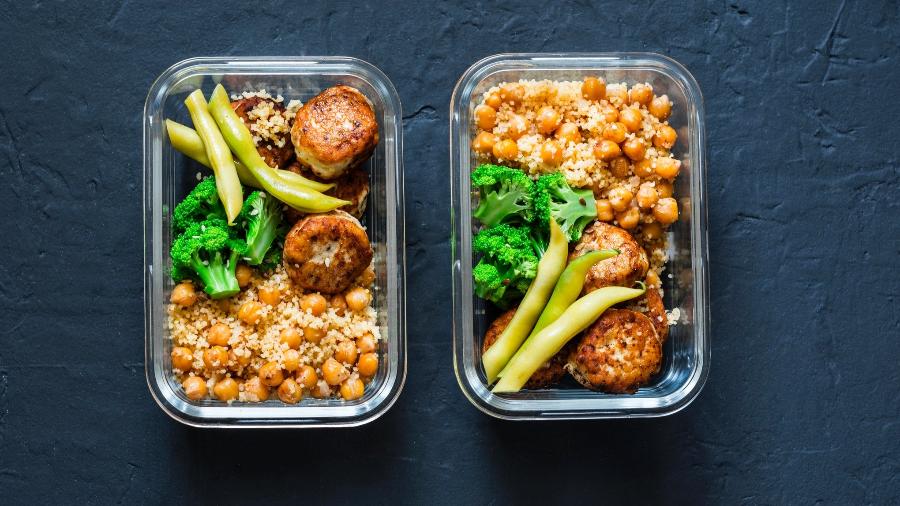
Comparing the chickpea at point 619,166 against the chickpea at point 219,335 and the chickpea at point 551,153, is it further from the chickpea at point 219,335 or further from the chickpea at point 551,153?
the chickpea at point 219,335

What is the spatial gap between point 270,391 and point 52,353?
0.84 m

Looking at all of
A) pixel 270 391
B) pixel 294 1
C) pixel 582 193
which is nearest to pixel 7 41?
pixel 294 1

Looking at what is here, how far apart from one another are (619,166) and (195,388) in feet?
4.93

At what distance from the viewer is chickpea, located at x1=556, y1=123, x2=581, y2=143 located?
2.65 meters

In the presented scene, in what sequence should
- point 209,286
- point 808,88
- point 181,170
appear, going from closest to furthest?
point 209,286 < point 181,170 < point 808,88

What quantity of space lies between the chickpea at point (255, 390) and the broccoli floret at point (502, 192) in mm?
859

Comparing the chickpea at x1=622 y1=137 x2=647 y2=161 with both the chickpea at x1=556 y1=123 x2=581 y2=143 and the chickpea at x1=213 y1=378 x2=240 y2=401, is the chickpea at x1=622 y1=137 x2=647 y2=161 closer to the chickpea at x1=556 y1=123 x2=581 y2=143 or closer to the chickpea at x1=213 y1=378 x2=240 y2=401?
the chickpea at x1=556 y1=123 x2=581 y2=143

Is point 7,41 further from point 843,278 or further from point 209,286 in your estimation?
point 843,278

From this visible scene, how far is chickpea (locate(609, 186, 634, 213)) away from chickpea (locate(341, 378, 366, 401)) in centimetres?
98

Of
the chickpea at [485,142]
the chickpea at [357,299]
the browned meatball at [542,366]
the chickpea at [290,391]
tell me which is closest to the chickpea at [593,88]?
the chickpea at [485,142]

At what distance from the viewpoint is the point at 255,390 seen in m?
2.62

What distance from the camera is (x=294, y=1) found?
2.91m

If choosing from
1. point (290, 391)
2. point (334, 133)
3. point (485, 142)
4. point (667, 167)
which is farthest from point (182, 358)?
point (667, 167)

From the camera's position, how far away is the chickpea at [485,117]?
2678mm
